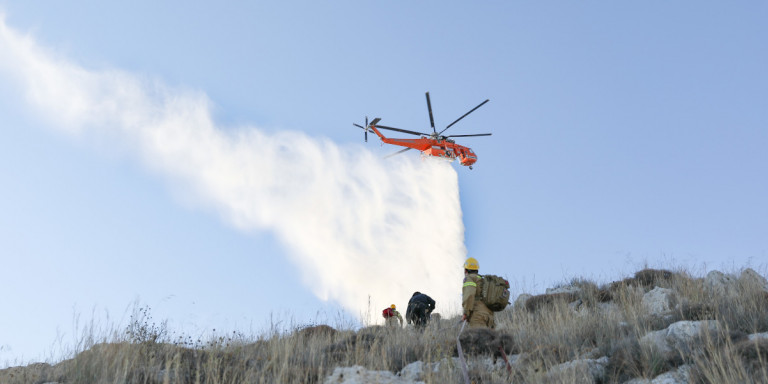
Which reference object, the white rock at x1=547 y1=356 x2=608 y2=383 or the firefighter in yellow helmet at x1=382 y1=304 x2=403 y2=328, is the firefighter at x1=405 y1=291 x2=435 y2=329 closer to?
the firefighter in yellow helmet at x1=382 y1=304 x2=403 y2=328

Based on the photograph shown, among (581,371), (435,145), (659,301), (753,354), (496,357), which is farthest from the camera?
(435,145)

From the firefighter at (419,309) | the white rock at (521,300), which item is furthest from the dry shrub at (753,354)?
the white rock at (521,300)

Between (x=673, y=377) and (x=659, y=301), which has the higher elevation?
(x=659, y=301)

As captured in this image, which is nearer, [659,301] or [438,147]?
[659,301]

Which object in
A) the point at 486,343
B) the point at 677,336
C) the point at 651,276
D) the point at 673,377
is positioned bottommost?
the point at 673,377

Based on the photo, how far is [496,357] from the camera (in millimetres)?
7707

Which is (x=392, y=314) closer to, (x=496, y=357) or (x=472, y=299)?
(x=472, y=299)

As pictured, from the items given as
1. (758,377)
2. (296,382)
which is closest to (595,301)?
(758,377)

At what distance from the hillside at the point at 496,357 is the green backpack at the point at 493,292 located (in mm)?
843

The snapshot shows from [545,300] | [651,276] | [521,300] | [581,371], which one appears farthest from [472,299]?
[651,276]

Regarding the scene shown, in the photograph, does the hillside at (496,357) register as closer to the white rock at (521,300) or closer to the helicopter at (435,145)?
the white rock at (521,300)

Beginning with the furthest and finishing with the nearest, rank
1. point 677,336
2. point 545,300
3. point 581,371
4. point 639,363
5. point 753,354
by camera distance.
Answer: point 545,300 → point 677,336 → point 639,363 → point 581,371 → point 753,354

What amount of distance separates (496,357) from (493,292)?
250 cm

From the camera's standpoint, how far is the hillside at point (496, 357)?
20.3 ft
